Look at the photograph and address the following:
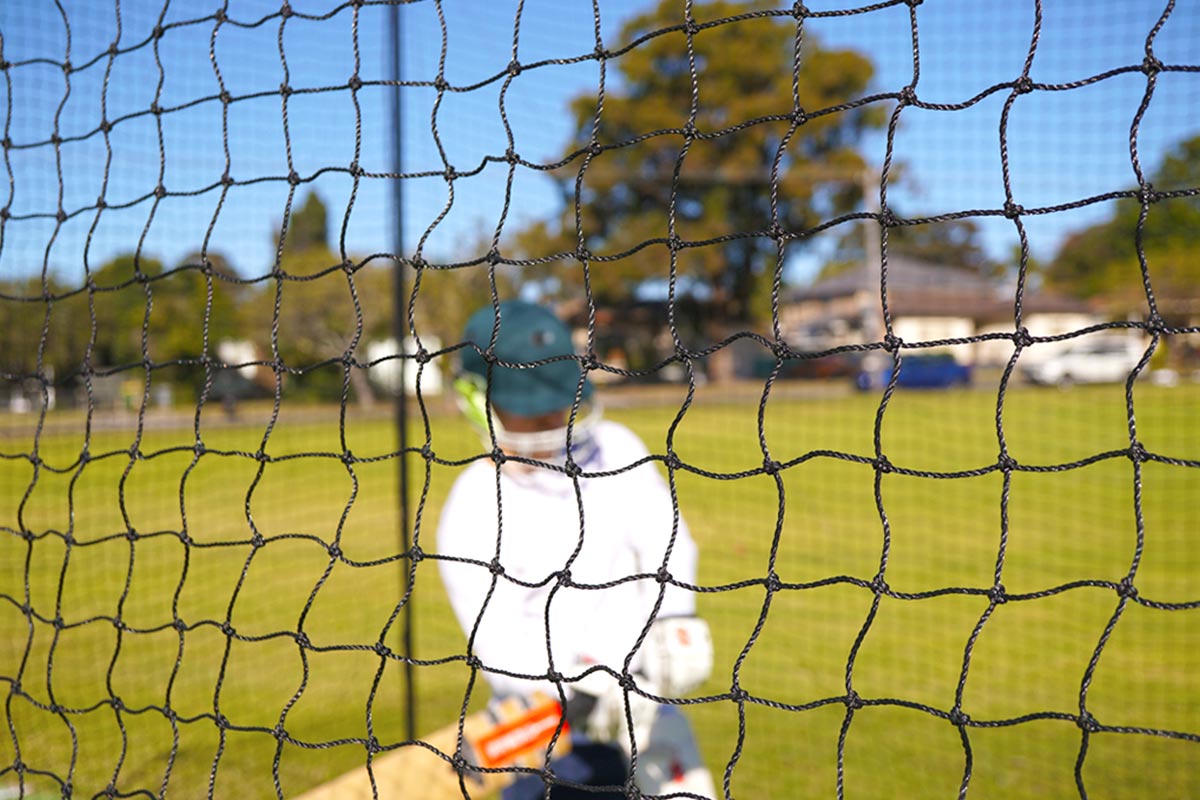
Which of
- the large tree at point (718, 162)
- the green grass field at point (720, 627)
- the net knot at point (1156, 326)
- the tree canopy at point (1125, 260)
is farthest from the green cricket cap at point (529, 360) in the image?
the large tree at point (718, 162)

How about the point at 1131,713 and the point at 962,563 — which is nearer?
the point at 1131,713

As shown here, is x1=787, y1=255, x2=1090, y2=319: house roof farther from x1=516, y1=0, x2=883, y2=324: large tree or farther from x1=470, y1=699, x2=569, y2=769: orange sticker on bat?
x1=470, y1=699, x2=569, y2=769: orange sticker on bat

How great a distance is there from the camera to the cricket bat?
179cm

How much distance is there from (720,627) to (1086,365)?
12568mm

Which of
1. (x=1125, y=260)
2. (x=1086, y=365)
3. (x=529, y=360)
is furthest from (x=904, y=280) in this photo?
(x=529, y=360)

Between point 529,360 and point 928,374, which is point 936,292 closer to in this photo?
point 928,374

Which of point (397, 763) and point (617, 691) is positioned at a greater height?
→ point (617, 691)

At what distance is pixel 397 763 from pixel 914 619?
3.62 metres

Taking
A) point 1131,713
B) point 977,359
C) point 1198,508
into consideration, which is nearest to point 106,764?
point 1131,713

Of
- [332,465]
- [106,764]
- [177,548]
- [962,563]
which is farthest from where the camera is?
[332,465]

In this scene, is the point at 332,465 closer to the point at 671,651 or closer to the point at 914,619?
the point at 914,619

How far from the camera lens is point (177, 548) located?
6.98 m

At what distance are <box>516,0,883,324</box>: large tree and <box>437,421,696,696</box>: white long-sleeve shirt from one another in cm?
1343

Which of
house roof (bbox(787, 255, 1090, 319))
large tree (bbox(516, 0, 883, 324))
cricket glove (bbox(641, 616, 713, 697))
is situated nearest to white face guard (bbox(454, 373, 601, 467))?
cricket glove (bbox(641, 616, 713, 697))
